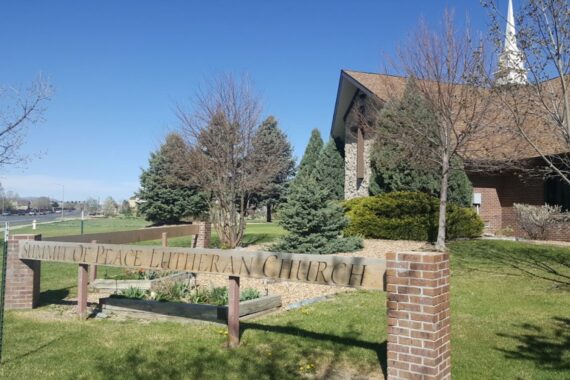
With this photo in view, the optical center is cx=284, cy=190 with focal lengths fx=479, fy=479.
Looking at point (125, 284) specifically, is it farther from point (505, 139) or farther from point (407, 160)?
point (505, 139)

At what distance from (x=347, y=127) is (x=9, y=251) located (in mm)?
20597

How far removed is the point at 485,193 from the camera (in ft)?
61.4

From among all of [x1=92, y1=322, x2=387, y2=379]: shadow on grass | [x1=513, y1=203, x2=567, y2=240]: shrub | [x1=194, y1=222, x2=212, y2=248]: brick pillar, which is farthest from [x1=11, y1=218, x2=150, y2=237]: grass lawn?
[x1=513, y1=203, x2=567, y2=240]: shrub

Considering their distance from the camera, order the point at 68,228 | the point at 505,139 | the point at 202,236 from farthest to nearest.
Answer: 1. the point at 68,228
2. the point at 505,139
3. the point at 202,236

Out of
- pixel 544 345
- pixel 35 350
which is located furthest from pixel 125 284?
pixel 544 345

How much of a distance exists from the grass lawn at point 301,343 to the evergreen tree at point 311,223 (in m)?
4.07

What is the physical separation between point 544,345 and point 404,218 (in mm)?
9226

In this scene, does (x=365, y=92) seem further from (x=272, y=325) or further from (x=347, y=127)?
(x=272, y=325)

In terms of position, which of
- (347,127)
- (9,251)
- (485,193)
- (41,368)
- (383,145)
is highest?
(347,127)

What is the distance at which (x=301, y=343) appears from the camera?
220 inches

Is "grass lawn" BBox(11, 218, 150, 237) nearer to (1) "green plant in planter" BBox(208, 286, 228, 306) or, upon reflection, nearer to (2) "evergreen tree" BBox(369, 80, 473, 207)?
(2) "evergreen tree" BBox(369, 80, 473, 207)

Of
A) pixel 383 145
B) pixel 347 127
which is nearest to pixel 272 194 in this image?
pixel 347 127

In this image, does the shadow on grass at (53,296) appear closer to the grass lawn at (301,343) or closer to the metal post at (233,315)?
the grass lawn at (301,343)

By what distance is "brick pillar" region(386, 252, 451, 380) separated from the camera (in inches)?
153
